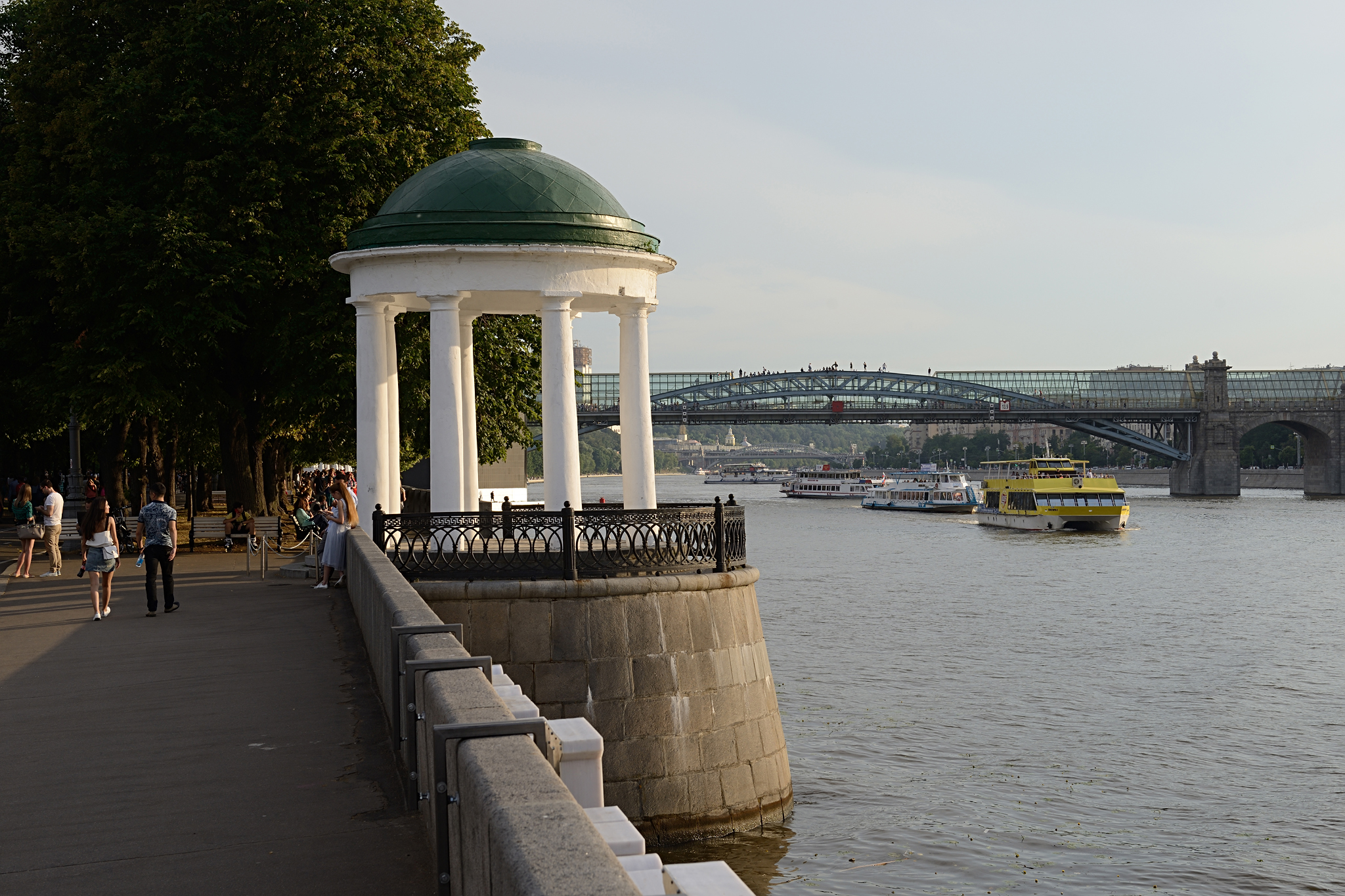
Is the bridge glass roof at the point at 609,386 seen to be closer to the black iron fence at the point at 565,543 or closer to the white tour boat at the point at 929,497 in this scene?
the white tour boat at the point at 929,497

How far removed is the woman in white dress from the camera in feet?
51.9

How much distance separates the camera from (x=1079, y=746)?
2014cm

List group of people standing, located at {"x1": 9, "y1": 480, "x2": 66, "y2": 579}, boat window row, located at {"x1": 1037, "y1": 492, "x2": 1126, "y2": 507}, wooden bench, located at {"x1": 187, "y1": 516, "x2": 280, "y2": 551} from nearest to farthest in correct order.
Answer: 1. group of people standing, located at {"x1": 9, "y1": 480, "x2": 66, "y2": 579}
2. wooden bench, located at {"x1": 187, "y1": 516, "x2": 280, "y2": 551}
3. boat window row, located at {"x1": 1037, "y1": 492, "x2": 1126, "y2": 507}

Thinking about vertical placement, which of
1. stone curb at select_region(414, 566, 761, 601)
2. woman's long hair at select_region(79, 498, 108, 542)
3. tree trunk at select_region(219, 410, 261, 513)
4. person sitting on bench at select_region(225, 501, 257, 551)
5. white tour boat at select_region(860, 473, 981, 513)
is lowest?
white tour boat at select_region(860, 473, 981, 513)

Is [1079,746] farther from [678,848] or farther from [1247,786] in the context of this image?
[678,848]

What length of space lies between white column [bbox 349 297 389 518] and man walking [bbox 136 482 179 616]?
2.31 m

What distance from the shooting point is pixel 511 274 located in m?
15.0

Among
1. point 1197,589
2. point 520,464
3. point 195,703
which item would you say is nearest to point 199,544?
point 195,703

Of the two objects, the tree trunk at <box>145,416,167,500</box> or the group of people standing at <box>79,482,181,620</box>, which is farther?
the tree trunk at <box>145,416,167,500</box>

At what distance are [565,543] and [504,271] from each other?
3.59 metres

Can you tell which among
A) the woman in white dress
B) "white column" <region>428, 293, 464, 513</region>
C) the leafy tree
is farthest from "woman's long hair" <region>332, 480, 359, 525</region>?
the leafy tree

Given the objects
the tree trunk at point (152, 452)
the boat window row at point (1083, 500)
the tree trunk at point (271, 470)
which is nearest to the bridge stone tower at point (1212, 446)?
the boat window row at point (1083, 500)

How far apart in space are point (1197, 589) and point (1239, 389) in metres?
79.5

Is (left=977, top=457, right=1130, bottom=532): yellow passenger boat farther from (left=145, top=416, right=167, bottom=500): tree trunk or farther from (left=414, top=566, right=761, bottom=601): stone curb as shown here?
(left=414, top=566, right=761, bottom=601): stone curb
